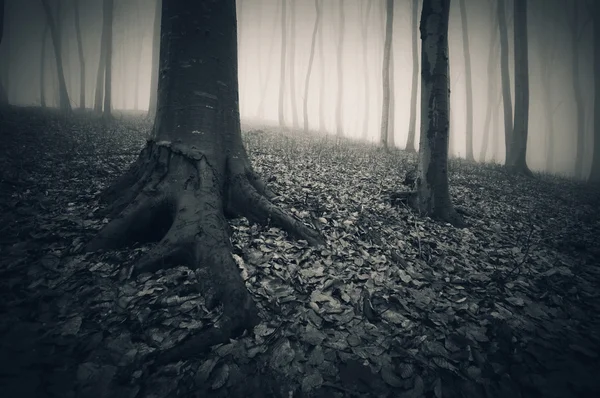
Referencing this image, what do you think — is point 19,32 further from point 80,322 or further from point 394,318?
point 394,318

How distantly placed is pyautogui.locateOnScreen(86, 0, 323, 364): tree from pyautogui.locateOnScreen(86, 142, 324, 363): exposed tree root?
0.01 m

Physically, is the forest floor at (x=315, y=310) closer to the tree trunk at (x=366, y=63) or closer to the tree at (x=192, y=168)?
the tree at (x=192, y=168)

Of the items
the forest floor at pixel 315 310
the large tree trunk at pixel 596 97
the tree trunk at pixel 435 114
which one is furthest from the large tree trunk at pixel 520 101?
the large tree trunk at pixel 596 97

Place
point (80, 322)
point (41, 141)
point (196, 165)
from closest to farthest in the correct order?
point (80, 322) → point (196, 165) → point (41, 141)

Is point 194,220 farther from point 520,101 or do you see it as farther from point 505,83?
point 505,83

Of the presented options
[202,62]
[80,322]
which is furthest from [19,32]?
[80,322]

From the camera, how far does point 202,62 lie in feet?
11.2

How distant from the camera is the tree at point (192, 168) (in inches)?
111

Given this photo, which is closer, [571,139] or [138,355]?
[138,355]

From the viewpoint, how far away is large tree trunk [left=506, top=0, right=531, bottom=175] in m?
10.4

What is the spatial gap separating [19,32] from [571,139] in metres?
70.2

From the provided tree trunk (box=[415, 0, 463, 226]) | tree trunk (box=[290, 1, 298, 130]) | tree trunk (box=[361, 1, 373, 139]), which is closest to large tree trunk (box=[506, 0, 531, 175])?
tree trunk (box=[415, 0, 463, 226])

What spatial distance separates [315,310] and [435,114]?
416 centimetres

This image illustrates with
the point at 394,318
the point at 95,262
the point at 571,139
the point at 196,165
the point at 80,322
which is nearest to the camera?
the point at 80,322
